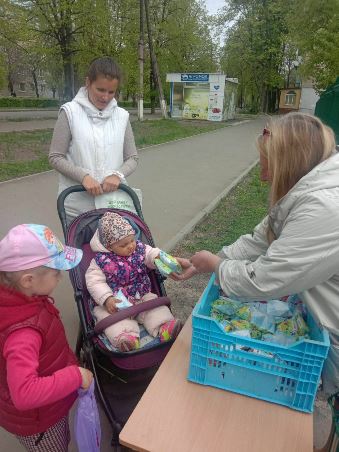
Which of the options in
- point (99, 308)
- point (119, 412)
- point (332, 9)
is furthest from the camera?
point (332, 9)

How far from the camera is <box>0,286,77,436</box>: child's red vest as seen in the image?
155 centimetres

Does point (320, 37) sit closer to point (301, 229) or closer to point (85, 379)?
point (301, 229)

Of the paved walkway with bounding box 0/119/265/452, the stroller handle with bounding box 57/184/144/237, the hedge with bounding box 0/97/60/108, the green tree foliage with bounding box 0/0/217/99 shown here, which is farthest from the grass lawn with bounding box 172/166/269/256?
the hedge with bounding box 0/97/60/108

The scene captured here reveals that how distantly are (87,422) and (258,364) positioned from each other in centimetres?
83

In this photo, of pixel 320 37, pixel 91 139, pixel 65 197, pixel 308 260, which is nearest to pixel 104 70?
pixel 91 139

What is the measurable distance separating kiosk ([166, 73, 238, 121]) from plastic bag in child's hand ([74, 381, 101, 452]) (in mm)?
24026

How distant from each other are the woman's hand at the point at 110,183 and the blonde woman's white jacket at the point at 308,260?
139 cm

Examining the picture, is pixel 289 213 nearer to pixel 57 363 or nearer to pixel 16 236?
pixel 16 236

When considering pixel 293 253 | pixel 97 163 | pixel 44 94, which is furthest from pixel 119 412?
pixel 44 94

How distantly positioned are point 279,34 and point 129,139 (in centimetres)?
3947

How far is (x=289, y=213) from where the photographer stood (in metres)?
1.57

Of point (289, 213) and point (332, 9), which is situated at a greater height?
point (332, 9)

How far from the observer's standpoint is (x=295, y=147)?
1.59 m

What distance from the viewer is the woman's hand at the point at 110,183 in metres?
2.79
